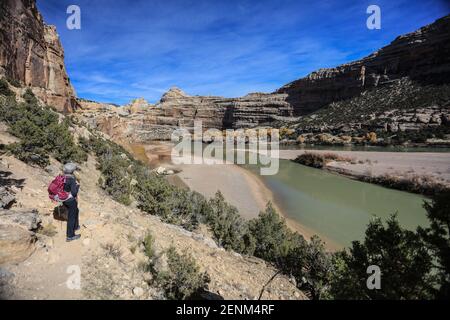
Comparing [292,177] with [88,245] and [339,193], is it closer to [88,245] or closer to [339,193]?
[339,193]

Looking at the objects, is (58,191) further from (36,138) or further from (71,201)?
(36,138)

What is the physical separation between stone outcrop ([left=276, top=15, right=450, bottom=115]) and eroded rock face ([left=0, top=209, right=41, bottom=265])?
88579mm

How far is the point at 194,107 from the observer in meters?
139

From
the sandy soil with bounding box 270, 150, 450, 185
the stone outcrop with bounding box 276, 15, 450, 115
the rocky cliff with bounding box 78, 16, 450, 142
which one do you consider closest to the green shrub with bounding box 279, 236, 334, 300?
the sandy soil with bounding box 270, 150, 450, 185

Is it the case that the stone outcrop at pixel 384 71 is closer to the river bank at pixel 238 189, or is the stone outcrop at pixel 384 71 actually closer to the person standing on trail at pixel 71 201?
the river bank at pixel 238 189

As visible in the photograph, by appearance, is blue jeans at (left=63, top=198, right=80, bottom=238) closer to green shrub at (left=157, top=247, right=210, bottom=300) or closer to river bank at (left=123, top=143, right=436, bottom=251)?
green shrub at (left=157, top=247, right=210, bottom=300)

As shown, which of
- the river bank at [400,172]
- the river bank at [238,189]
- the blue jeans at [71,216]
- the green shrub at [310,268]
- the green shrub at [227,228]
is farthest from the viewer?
the river bank at [400,172]

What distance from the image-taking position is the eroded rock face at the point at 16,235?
13.1ft

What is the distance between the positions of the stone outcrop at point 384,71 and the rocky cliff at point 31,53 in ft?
277

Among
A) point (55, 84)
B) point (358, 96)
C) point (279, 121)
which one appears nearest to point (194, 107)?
point (279, 121)

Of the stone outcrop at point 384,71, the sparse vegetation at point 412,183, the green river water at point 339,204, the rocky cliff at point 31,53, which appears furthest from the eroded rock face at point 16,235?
the stone outcrop at point 384,71

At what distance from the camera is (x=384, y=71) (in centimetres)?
8631

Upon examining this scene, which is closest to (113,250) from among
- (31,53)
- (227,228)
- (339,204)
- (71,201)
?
(71,201)

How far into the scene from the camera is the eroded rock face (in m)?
4.01
